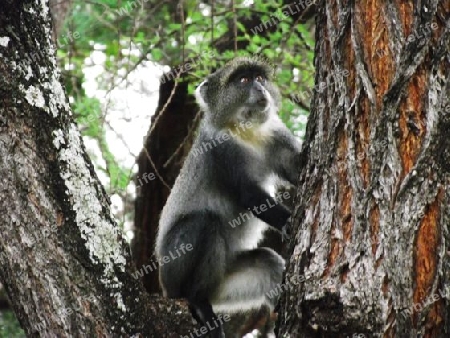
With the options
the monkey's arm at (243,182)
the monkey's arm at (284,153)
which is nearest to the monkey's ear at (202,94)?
the monkey's arm at (243,182)

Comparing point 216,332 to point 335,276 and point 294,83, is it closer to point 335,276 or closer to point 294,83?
point 335,276

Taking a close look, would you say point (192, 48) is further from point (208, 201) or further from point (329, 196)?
point (329, 196)

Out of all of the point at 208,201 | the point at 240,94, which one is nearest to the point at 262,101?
the point at 240,94

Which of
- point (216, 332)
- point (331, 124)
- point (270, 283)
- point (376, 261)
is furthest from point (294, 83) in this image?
point (376, 261)

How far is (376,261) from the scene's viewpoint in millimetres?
2658

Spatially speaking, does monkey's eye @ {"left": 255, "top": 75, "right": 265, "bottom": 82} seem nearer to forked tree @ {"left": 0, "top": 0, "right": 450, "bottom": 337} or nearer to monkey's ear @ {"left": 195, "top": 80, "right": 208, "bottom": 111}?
monkey's ear @ {"left": 195, "top": 80, "right": 208, "bottom": 111}

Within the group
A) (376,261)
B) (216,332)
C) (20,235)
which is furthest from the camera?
(216,332)

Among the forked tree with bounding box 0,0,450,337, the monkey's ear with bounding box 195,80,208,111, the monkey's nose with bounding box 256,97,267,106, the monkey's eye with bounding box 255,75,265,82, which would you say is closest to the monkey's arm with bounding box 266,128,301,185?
the monkey's nose with bounding box 256,97,267,106

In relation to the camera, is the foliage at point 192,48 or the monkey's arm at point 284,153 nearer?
the monkey's arm at point 284,153

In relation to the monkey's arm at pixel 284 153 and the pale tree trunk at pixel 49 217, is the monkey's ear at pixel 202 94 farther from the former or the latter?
the pale tree trunk at pixel 49 217

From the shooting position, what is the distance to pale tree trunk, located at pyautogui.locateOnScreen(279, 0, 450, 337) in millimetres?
2588

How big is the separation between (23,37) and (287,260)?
1577 mm

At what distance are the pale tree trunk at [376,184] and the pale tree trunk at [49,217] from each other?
775mm

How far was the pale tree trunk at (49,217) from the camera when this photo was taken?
9.55 feet
